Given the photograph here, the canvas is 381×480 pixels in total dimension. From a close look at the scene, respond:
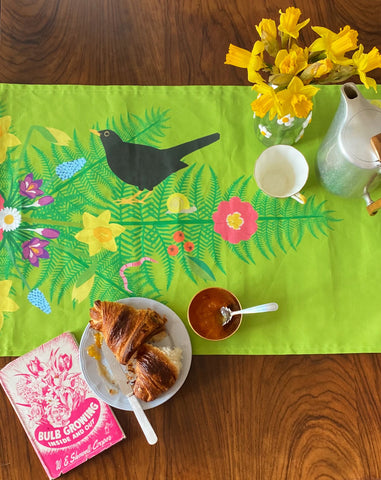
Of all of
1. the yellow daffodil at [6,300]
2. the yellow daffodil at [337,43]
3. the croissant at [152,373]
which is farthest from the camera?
the yellow daffodil at [6,300]

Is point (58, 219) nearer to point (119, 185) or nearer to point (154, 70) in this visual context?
point (119, 185)

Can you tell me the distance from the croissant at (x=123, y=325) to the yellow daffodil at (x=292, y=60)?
51 centimetres

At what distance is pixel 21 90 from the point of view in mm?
922

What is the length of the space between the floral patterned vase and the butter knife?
0.56m

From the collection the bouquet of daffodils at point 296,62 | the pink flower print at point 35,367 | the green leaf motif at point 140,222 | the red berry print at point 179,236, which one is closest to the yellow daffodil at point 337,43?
the bouquet of daffodils at point 296,62

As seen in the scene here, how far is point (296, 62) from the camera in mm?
651

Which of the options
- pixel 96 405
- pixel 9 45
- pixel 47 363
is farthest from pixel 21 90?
pixel 96 405

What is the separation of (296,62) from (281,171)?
262mm

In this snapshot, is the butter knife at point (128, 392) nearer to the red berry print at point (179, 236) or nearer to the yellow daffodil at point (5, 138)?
the red berry print at point (179, 236)

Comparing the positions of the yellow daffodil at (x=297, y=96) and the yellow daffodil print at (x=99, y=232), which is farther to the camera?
the yellow daffodil print at (x=99, y=232)

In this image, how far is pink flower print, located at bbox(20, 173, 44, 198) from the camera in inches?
35.3

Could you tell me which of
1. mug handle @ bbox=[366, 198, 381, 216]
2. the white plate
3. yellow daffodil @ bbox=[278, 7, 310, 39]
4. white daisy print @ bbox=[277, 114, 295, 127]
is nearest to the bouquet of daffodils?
yellow daffodil @ bbox=[278, 7, 310, 39]

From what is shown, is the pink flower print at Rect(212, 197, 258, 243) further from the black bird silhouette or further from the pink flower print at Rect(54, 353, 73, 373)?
the pink flower print at Rect(54, 353, 73, 373)

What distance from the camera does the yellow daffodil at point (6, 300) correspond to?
851 millimetres
